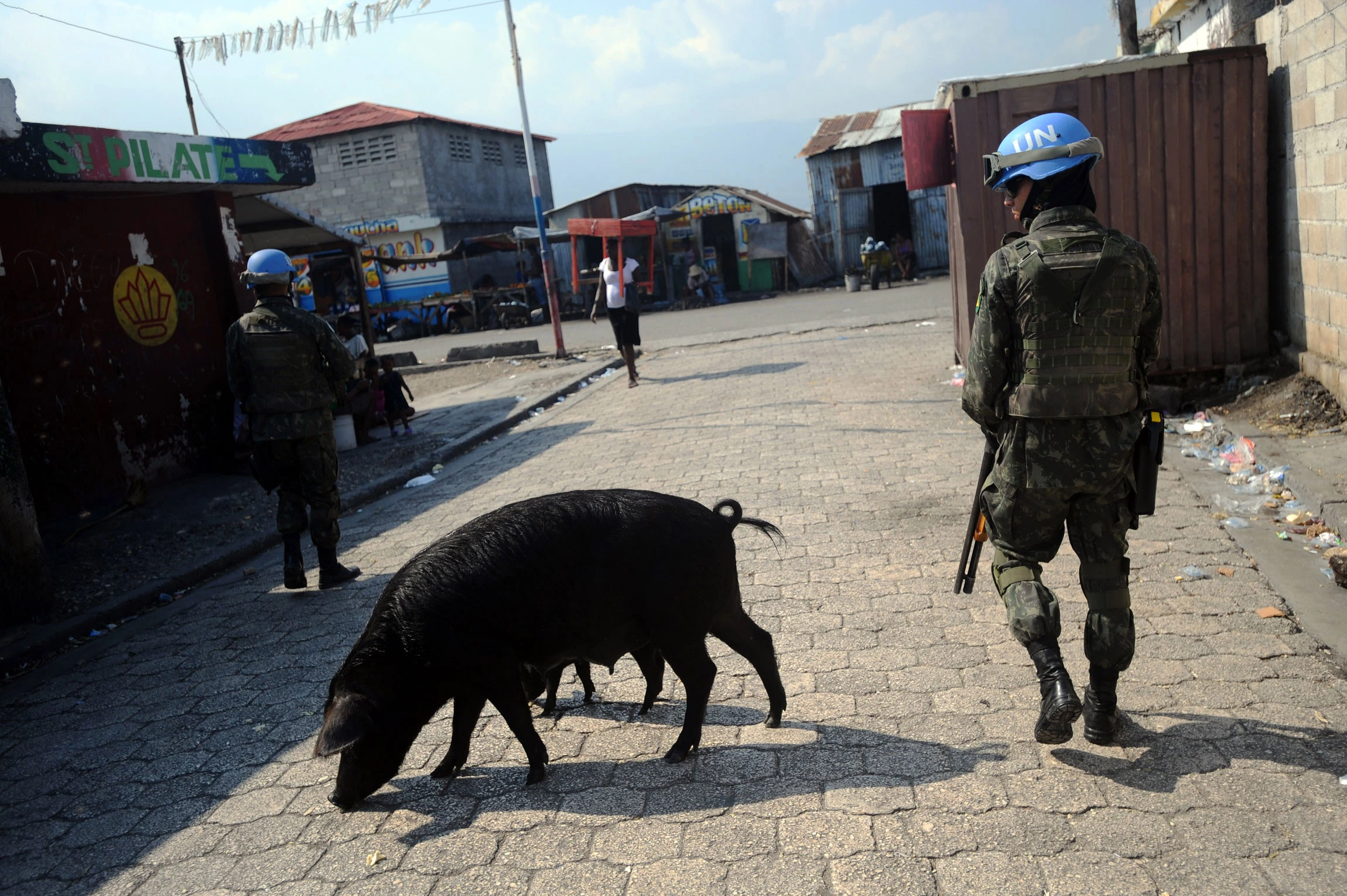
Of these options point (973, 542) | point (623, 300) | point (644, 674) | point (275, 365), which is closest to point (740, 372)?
point (623, 300)

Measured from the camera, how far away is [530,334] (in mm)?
25156

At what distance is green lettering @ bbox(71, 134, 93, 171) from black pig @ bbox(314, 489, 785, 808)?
20.6 ft

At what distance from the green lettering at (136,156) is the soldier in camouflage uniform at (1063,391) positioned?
300 inches

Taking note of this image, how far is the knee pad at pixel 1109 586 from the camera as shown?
10.4 feet

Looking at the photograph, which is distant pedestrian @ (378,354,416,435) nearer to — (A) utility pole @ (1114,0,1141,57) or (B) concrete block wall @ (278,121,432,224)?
(A) utility pole @ (1114,0,1141,57)

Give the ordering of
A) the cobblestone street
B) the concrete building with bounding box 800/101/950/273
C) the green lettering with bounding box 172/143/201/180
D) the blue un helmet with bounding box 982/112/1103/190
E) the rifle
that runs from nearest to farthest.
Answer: the cobblestone street
the blue un helmet with bounding box 982/112/1103/190
the rifle
the green lettering with bounding box 172/143/201/180
the concrete building with bounding box 800/101/950/273

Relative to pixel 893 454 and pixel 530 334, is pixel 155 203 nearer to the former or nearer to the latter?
pixel 893 454

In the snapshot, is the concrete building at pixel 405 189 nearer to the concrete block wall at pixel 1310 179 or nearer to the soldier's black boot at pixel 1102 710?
the concrete block wall at pixel 1310 179

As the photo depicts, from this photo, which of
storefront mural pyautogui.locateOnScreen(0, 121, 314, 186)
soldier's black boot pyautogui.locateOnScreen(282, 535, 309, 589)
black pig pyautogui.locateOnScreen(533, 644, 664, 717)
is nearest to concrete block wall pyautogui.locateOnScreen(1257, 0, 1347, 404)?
black pig pyautogui.locateOnScreen(533, 644, 664, 717)

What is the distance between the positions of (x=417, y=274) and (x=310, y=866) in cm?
3019

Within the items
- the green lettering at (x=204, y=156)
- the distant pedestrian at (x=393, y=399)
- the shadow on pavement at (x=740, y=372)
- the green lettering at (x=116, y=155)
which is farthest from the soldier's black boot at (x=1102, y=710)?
the shadow on pavement at (x=740, y=372)

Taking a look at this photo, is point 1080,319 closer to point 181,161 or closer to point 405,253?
point 181,161

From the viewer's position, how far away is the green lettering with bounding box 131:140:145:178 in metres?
8.24

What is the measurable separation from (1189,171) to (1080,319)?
20.6 ft
